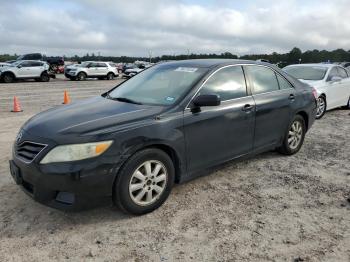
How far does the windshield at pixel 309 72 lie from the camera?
991 cm

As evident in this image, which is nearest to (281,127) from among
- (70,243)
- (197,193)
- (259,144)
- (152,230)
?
(259,144)

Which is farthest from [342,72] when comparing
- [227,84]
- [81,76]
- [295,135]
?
[81,76]

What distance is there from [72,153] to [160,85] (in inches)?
66.8

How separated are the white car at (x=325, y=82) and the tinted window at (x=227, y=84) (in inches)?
207

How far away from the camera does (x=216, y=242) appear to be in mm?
3344

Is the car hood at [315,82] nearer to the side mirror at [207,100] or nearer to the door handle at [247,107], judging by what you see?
the door handle at [247,107]

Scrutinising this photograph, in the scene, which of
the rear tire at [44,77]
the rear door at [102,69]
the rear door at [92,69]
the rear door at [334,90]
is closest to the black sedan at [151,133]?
the rear door at [334,90]

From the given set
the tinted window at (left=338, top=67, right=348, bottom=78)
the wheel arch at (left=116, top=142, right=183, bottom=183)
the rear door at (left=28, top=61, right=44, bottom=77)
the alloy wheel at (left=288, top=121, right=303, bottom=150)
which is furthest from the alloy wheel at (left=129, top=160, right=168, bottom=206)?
the rear door at (left=28, top=61, right=44, bottom=77)

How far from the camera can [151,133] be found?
3.73 metres

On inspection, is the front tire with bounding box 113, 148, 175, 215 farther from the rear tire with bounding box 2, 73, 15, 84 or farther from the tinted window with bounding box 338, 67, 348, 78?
the rear tire with bounding box 2, 73, 15, 84

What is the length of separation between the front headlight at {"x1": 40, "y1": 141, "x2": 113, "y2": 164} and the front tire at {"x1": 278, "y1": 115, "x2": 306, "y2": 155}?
3.41 metres

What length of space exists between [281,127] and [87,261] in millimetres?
3609

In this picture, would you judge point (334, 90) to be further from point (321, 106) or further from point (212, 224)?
point (212, 224)

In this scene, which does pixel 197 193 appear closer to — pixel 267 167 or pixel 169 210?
pixel 169 210
